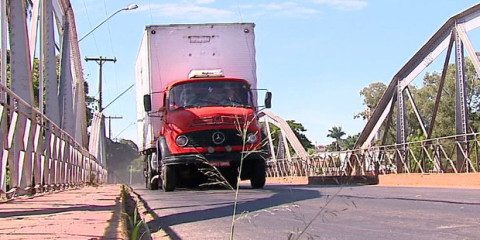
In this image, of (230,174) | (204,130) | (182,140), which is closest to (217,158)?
(204,130)

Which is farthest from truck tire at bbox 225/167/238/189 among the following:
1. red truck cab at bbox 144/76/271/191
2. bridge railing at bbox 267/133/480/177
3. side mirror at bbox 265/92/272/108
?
bridge railing at bbox 267/133/480/177

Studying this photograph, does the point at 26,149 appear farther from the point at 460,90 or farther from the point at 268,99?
the point at 460,90

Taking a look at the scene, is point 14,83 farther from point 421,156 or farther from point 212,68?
point 421,156

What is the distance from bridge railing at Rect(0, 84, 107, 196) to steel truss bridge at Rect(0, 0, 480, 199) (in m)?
0.02

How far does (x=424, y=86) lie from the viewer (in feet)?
195

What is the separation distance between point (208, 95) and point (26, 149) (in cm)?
628

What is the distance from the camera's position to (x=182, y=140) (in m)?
14.8

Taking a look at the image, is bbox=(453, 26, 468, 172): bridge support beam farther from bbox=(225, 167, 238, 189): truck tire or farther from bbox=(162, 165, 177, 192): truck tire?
bbox=(162, 165, 177, 192): truck tire

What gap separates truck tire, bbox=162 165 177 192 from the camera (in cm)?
1520

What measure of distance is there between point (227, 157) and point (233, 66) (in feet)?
11.2

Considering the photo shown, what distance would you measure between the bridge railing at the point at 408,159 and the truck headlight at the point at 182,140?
7397 millimetres

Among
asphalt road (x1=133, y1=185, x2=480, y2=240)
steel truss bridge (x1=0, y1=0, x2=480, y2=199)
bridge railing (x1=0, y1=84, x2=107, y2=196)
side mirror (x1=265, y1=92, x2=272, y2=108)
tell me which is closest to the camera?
asphalt road (x1=133, y1=185, x2=480, y2=240)

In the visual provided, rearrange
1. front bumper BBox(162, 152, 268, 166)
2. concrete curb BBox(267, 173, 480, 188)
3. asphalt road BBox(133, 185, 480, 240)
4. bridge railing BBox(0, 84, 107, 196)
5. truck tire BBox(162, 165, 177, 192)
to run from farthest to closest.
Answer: concrete curb BBox(267, 173, 480, 188) < truck tire BBox(162, 165, 177, 192) < front bumper BBox(162, 152, 268, 166) < bridge railing BBox(0, 84, 107, 196) < asphalt road BBox(133, 185, 480, 240)

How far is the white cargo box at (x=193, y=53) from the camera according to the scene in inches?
669
